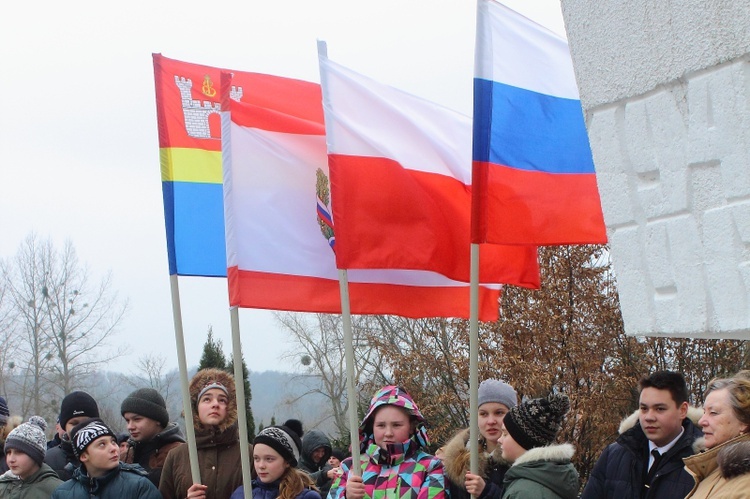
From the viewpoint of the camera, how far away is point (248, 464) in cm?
554

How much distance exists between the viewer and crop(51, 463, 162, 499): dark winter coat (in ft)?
19.6

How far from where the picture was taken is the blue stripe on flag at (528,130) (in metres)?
5.27

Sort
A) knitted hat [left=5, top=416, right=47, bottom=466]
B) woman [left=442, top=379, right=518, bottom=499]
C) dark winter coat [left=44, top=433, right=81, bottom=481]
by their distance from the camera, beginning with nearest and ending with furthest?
woman [left=442, top=379, right=518, bottom=499]
knitted hat [left=5, top=416, right=47, bottom=466]
dark winter coat [left=44, top=433, right=81, bottom=481]

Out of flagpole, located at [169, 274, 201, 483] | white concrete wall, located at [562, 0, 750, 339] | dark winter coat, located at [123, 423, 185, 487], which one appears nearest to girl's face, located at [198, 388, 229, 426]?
flagpole, located at [169, 274, 201, 483]

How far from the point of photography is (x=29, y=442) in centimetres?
666

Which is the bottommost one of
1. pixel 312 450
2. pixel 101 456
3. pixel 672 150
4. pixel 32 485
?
pixel 312 450

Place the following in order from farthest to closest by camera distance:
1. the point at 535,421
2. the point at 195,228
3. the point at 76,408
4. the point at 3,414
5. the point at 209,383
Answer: the point at 3,414 → the point at 76,408 → the point at 195,228 → the point at 209,383 → the point at 535,421

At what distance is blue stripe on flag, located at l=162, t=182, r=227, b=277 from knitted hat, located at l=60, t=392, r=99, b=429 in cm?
158

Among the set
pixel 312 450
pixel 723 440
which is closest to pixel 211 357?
pixel 312 450

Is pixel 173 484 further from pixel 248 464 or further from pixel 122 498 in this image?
pixel 248 464

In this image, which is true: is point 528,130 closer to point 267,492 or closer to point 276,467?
point 276,467

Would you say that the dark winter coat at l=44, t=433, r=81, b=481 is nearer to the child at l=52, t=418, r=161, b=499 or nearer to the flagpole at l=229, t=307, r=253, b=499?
the child at l=52, t=418, r=161, b=499

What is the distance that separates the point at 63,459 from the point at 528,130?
14.0ft

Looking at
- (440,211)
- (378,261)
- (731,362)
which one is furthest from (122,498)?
(731,362)
